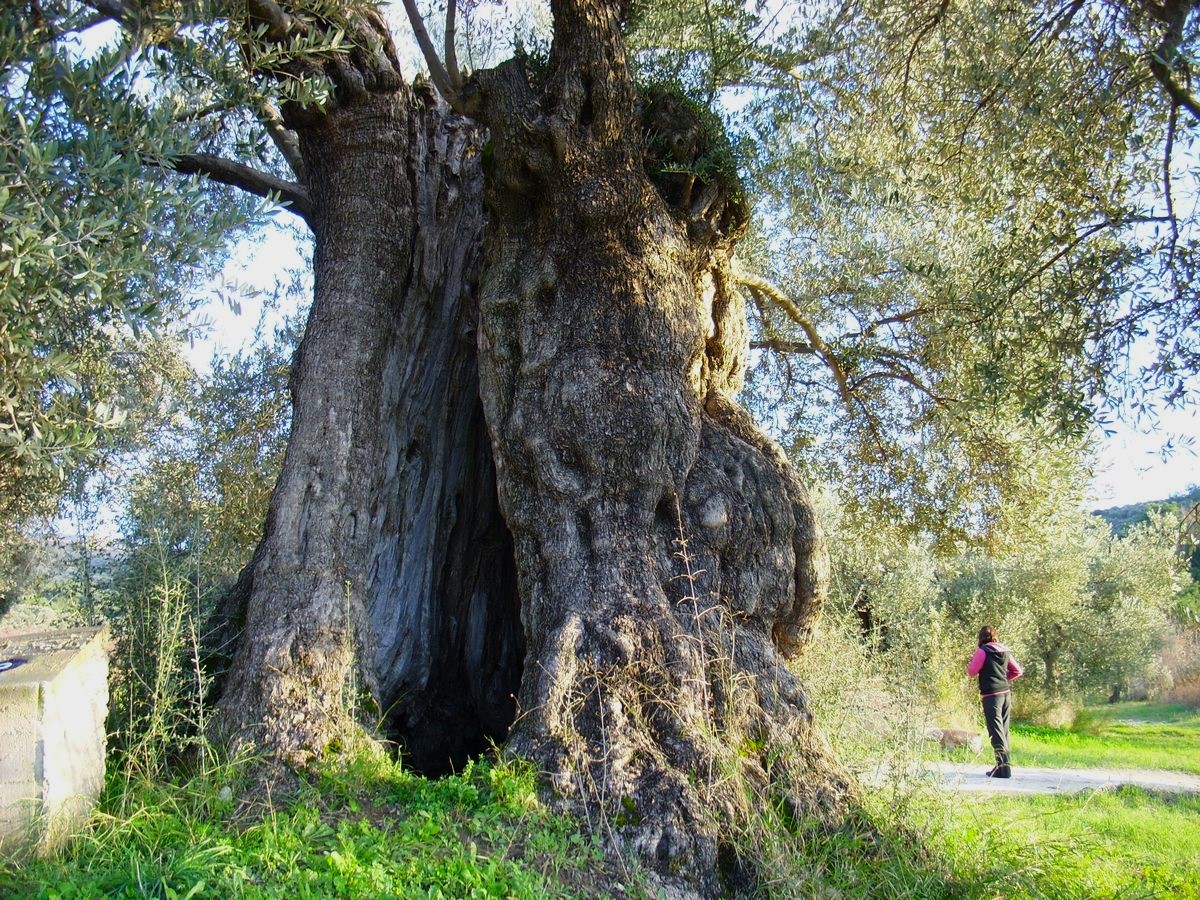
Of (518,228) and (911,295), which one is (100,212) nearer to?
(518,228)

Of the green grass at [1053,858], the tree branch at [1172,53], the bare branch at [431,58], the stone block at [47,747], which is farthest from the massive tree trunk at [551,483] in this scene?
the tree branch at [1172,53]

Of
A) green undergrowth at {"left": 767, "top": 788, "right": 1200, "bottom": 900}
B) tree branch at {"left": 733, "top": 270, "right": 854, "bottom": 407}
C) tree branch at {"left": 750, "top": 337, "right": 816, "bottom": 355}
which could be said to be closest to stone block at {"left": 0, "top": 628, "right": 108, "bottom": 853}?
green undergrowth at {"left": 767, "top": 788, "right": 1200, "bottom": 900}

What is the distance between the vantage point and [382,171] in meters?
6.72

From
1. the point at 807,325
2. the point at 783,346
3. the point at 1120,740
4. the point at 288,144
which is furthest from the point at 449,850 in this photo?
the point at 1120,740

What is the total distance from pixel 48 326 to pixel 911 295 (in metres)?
7.97

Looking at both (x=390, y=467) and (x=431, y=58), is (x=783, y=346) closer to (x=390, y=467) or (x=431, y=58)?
(x=431, y=58)

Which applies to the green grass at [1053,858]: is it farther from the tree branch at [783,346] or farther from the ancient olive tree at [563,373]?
the tree branch at [783,346]

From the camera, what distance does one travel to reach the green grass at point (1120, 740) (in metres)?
12.5

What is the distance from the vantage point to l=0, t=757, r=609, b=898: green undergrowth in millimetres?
3285

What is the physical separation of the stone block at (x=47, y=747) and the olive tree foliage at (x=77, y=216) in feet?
3.01

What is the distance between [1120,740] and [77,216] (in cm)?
1959

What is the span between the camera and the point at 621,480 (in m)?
5.48

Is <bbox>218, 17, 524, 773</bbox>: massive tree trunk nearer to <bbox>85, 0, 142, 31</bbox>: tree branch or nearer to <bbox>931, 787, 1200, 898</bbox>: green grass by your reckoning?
<bbox>85, 0, 142, 31</bbox>: tree branch

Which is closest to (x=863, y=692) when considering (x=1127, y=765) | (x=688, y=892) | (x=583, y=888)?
(x=688, y=892)
